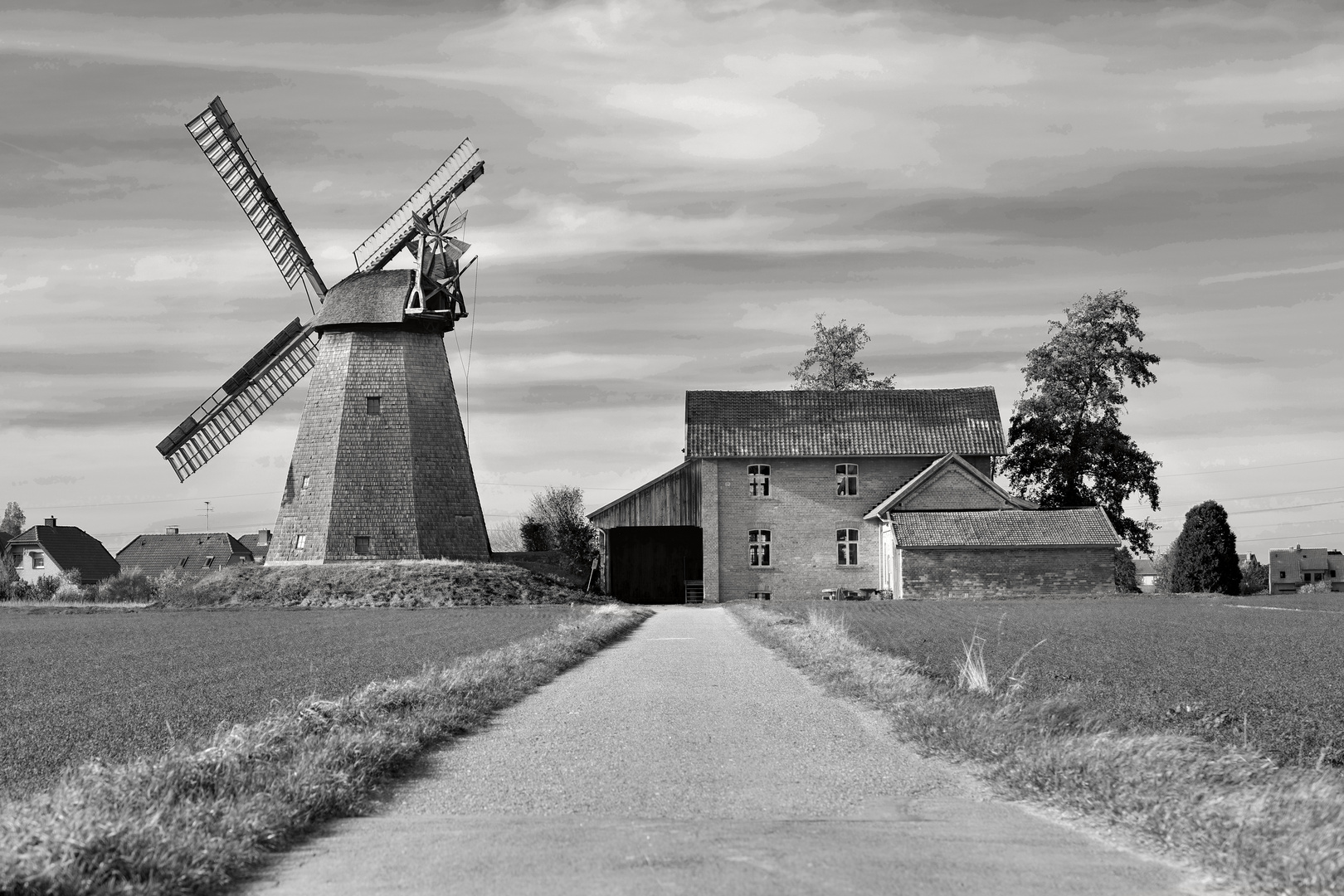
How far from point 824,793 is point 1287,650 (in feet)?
53.7

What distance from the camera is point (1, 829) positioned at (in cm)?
625

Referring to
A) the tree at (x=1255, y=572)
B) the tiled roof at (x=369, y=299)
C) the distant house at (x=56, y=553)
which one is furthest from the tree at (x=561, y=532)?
the tree at (x=1255, y=572)

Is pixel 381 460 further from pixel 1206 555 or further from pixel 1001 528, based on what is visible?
pixel 1206 555

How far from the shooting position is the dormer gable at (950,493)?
158 feet

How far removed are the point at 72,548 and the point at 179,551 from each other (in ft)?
29.9

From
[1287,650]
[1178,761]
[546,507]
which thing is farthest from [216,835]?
[546,507]

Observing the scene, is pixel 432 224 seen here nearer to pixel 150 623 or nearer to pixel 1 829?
pixel 150 623

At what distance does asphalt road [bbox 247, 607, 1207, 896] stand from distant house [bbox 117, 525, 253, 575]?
8450 centimetres

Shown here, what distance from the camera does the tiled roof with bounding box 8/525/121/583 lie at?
8344cm

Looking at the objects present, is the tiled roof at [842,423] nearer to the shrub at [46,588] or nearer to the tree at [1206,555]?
the tree at [1206,555]

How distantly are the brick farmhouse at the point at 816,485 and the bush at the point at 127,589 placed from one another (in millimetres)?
18199

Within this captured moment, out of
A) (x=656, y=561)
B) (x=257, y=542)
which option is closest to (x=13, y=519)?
(x=257, y=542)

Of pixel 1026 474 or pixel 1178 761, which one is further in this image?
pixel 1026 474

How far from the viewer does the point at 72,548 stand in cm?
8562
